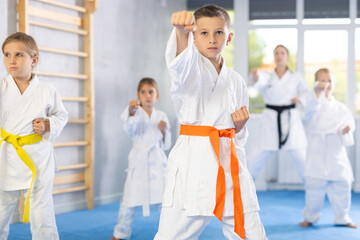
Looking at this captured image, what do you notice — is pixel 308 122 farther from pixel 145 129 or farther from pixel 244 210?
pixel 244 210

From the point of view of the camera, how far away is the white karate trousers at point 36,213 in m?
2.43

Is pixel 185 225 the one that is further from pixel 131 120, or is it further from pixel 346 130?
pixel 346 130

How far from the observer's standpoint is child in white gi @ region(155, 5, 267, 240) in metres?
1.81

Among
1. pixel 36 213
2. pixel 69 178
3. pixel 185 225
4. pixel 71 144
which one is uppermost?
pixel 71 144

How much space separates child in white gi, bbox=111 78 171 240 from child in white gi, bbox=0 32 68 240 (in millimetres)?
776

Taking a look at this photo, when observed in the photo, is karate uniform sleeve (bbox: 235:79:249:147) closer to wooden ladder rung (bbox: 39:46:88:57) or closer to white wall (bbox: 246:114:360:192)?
wooden ladder rung (bbox: 39:46:88:57)

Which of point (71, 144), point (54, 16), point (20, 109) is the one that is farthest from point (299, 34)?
point (20, 109)

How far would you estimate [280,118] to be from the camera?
182 inches

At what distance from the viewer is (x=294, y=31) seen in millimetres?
6094

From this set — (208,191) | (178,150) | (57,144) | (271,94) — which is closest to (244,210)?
(208,191)

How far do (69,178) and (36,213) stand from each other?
1909 mm

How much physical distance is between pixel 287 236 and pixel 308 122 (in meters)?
1.02

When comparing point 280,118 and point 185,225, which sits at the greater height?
point 280,118

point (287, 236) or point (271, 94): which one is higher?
point (271, 94)
